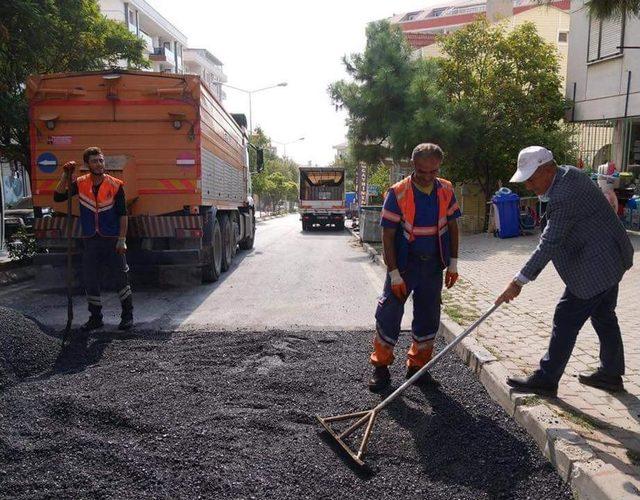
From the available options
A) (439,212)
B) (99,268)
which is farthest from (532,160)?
(99,268)

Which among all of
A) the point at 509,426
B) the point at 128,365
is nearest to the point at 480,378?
the point at 509,426

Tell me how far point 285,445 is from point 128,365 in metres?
1.97

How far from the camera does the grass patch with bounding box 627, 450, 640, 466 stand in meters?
2.84

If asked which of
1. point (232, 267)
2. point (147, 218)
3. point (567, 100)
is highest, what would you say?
point (567, 100)

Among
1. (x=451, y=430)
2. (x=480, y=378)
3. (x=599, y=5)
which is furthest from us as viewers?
(x=599, y=5)

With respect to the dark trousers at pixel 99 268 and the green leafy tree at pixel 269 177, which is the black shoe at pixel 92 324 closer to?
the dark trousers at pixel 99 268

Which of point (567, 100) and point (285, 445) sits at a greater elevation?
point (567, 100)

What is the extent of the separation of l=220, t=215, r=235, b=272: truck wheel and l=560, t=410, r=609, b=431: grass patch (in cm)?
779

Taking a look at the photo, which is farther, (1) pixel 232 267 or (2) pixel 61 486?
(1) pixel 232 267

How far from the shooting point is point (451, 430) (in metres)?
3.49

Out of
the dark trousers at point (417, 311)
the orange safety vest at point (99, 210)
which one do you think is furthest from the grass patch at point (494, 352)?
the orange safety vest at point (99, 210)

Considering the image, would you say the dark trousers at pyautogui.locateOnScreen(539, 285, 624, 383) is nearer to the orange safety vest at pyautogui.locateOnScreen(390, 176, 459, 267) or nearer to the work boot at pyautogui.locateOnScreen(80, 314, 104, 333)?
the orange safety vest at pyautogui.locateOnScreen(390, 176, 459, 267)

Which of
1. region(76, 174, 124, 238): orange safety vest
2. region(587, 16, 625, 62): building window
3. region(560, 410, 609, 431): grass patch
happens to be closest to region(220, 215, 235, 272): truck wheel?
region(76, 174, 124, 238): orange safety vest

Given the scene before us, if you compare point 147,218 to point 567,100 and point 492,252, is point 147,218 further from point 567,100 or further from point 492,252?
point 567,100
